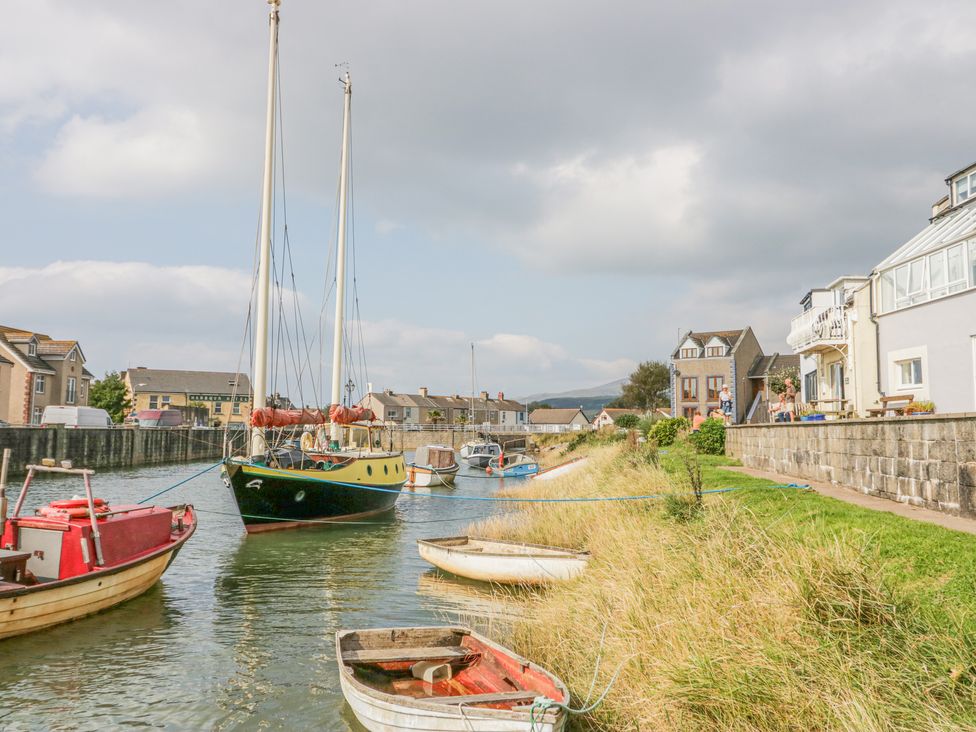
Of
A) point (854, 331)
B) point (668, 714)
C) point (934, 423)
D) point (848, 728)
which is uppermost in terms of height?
point (854, 331)

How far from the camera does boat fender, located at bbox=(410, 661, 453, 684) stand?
8.38 m

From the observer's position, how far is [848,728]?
4984 millimetres

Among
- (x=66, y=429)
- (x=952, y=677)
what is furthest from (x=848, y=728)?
(x=66, y=429)

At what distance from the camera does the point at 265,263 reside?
24.5 m

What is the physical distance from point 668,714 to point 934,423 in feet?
30.0

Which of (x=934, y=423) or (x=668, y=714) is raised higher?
(x=934, y=423)

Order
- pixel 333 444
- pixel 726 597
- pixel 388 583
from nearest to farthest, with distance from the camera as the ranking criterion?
1. pixel 726 597
2. pixel 388 583
3. pixel 333 444

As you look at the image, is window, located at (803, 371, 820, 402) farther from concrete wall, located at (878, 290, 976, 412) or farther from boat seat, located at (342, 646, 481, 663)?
boat seat, located at (342, 646, 481, 663)

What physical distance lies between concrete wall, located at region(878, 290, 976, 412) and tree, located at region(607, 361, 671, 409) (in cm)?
7306

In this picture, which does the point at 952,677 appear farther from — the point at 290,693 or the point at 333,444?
the point at 333,444

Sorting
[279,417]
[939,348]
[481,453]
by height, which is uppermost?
[939,348]

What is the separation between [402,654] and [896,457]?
34.8ft

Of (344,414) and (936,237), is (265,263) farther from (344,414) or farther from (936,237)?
(936,237)

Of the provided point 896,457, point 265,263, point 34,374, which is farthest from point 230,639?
point 34,374
